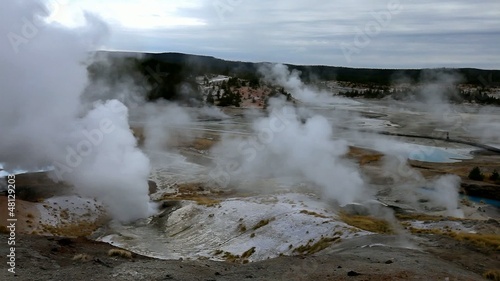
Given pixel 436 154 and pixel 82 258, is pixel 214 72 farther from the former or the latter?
pixel 82 258

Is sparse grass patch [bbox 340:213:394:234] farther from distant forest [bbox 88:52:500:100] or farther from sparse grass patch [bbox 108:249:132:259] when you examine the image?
distant forest [bbox 88:52:500:100]

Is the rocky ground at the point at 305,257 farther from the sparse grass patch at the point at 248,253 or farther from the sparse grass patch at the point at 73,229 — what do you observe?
the sparse grass patch at the point at 248,253

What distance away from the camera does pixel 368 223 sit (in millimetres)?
21250

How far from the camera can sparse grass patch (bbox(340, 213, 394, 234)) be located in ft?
65.9

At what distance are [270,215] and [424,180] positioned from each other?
14817 millimetres

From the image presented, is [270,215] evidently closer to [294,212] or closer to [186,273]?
[294,212]

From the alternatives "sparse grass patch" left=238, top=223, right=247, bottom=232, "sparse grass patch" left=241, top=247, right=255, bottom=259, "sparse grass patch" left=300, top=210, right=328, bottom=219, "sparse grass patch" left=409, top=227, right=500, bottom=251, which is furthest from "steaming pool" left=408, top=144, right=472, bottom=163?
"sparse grass patch" left=241, top=247, right=255, bottom=259

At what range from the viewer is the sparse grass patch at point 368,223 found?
20.1 metres

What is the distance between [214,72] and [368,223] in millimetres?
97125

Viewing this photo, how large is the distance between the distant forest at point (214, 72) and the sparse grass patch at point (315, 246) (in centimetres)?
4977

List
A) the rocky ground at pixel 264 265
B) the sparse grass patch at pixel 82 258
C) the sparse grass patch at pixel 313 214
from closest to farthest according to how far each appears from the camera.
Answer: the rocky ground at pixel 264 265, the sparse grass patch at pixel 82 258, the sparse grass patch at pixel 313 214

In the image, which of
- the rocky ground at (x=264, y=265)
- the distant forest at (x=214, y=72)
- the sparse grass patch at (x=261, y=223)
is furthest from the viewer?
the distant forest at (x=214, y=72)

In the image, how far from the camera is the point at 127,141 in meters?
28.1

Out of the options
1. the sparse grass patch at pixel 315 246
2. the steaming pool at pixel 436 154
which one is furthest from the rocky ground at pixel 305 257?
the steaming pool at pixel 436 154
